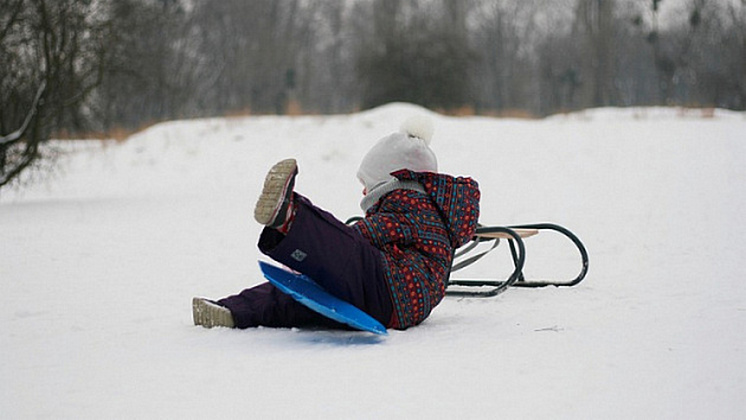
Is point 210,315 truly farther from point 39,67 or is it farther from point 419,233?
point 39,67

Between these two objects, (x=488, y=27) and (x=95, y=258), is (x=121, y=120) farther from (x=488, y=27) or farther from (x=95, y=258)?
(x=95, y=258)

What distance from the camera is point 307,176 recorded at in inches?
484

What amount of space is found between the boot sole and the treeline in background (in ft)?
25.8

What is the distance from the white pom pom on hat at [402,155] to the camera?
3555mm

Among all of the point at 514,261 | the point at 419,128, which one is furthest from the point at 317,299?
the point at 514,261

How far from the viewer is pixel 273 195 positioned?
278 cm

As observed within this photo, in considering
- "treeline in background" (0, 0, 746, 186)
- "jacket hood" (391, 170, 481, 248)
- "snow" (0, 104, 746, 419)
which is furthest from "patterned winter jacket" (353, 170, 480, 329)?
"treeline in background" (0, 0, 746, 186)

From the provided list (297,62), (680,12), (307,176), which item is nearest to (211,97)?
(297,62)

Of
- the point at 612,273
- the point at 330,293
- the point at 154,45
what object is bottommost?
the point at 612,273

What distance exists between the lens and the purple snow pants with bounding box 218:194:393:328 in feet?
9.53

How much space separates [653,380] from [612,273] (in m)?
2.61

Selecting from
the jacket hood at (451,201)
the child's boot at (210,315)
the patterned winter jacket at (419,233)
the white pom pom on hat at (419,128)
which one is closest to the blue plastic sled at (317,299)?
the patterned winter jacket at (419,233)

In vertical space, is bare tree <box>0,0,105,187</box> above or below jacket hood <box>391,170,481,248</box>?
above

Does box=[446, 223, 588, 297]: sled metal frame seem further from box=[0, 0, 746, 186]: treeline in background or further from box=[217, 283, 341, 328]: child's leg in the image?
box=[0, 0, 746, 186]: treeline in background
